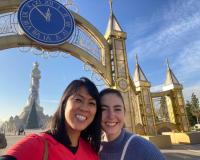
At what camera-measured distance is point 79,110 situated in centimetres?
188

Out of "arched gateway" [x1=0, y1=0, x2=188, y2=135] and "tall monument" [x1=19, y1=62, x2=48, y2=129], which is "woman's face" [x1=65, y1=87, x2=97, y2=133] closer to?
"arched gateway" [x1=0, y1=0, x2=188, y2=135]

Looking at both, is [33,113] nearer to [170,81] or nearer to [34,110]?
[34,110]

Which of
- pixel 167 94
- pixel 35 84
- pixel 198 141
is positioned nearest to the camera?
pixel 198 141

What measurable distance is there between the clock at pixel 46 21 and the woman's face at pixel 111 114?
753 centimetres

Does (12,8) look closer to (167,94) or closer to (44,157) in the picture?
(44,157)

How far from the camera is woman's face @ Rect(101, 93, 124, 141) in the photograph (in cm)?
213

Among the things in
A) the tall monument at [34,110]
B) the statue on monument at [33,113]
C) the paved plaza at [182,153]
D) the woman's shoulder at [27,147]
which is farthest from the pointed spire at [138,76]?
the tall monument at [34,110]

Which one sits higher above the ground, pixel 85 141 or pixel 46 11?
pixel 46 11

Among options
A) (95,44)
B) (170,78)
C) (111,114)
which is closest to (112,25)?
(95,44)

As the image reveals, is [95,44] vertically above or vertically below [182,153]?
above

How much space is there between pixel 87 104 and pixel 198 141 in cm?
1635

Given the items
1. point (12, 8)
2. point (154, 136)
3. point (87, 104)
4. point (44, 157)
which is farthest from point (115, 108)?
point (154, 136)

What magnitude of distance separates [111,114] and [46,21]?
811cm

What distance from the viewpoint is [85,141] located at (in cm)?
214
